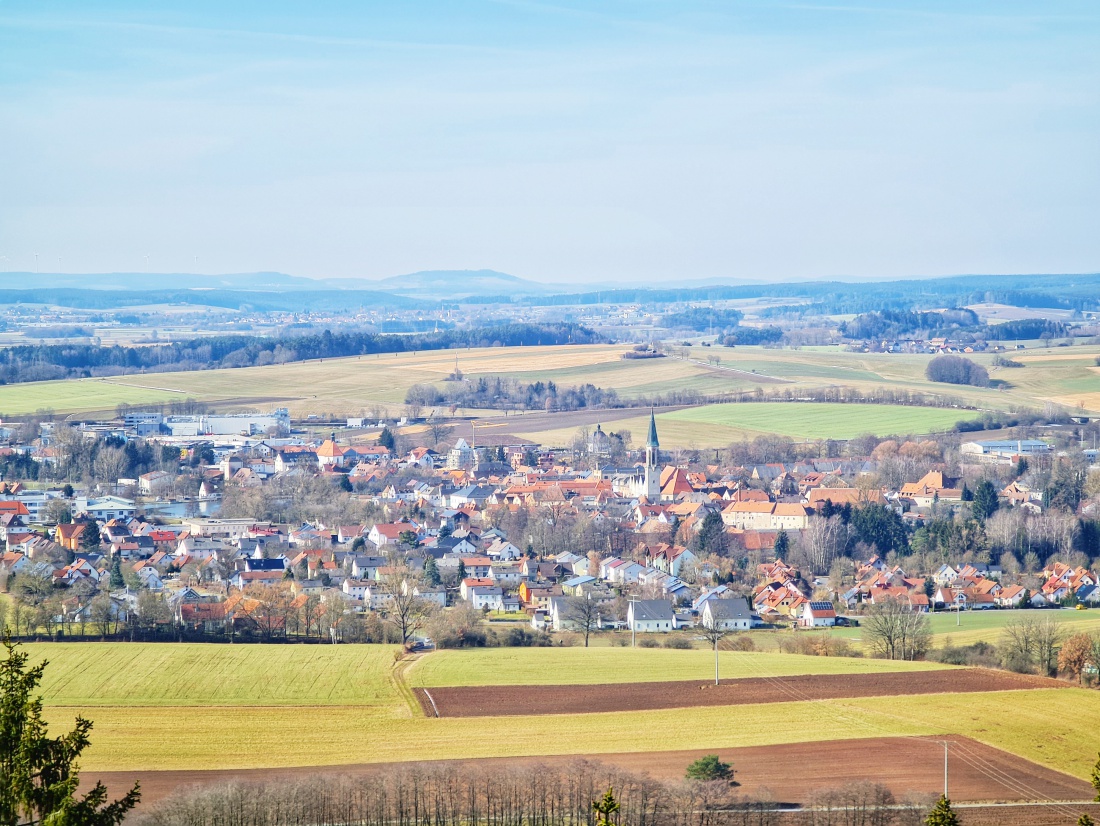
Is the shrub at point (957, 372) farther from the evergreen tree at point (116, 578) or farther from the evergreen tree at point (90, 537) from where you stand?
the evergreen tree at point (116, 578)

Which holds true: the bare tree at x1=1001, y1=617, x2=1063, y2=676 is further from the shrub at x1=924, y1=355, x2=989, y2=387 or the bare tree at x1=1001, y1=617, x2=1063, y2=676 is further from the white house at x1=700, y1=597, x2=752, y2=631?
the shrub at x1=924, y1=355, x2=989, y2=387

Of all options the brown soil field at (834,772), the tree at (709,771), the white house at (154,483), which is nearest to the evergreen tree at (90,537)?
the white house at (154,483)

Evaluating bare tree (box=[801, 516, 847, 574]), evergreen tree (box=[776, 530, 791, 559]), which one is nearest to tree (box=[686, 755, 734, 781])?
bare tree (box=[801, 516, 847, 574])

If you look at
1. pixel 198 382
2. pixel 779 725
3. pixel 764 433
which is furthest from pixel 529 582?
pixel 198 382

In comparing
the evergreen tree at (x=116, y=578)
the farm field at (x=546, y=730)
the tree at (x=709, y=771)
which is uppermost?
the tree at (x=709, y=771)

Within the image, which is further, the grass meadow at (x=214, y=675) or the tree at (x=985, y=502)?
the tree at (x=985, y=502)

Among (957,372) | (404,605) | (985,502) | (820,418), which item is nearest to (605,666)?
(404,605)

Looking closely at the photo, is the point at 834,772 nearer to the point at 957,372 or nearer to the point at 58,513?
the point at 58,513
